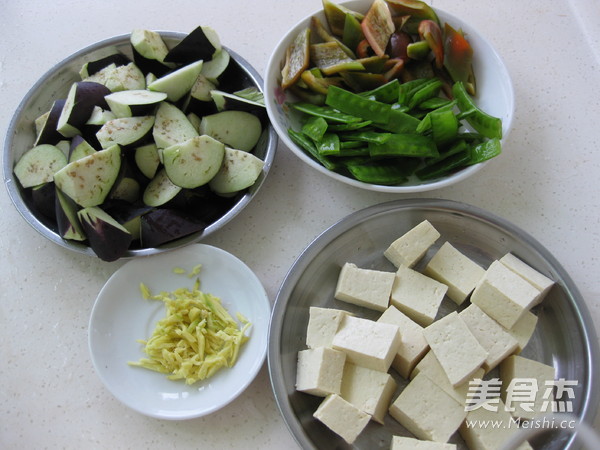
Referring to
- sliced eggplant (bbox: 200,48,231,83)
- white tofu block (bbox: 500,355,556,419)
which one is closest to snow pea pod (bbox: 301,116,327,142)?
sliced eggplant (bbox: 200,48,231,83)

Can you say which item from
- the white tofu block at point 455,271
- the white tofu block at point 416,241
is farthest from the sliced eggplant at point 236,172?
the white tofu block at point 455,271

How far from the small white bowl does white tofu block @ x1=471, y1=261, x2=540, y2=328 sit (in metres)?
0.57

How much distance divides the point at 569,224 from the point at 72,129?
149 cm

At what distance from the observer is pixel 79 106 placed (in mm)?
1478

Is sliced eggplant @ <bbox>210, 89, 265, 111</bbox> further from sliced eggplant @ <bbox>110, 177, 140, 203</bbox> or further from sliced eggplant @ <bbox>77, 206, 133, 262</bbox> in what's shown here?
sliced eggplant @ <bbox>77, 206, 133, 262</bbox>

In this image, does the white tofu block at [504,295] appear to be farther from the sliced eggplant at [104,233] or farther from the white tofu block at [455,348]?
the sliced eggplant at [104,233]

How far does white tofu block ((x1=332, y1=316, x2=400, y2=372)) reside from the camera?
1.24 metres


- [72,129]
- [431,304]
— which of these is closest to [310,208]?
[431,304]

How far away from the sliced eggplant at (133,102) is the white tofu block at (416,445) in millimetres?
1109

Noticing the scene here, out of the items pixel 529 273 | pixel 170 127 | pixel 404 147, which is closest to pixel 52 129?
pixel 170 127

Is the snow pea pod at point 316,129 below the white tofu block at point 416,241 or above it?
above

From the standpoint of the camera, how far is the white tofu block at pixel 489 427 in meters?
1.22

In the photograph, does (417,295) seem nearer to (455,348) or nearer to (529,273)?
(455,348)

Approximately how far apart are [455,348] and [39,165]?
1.26m
